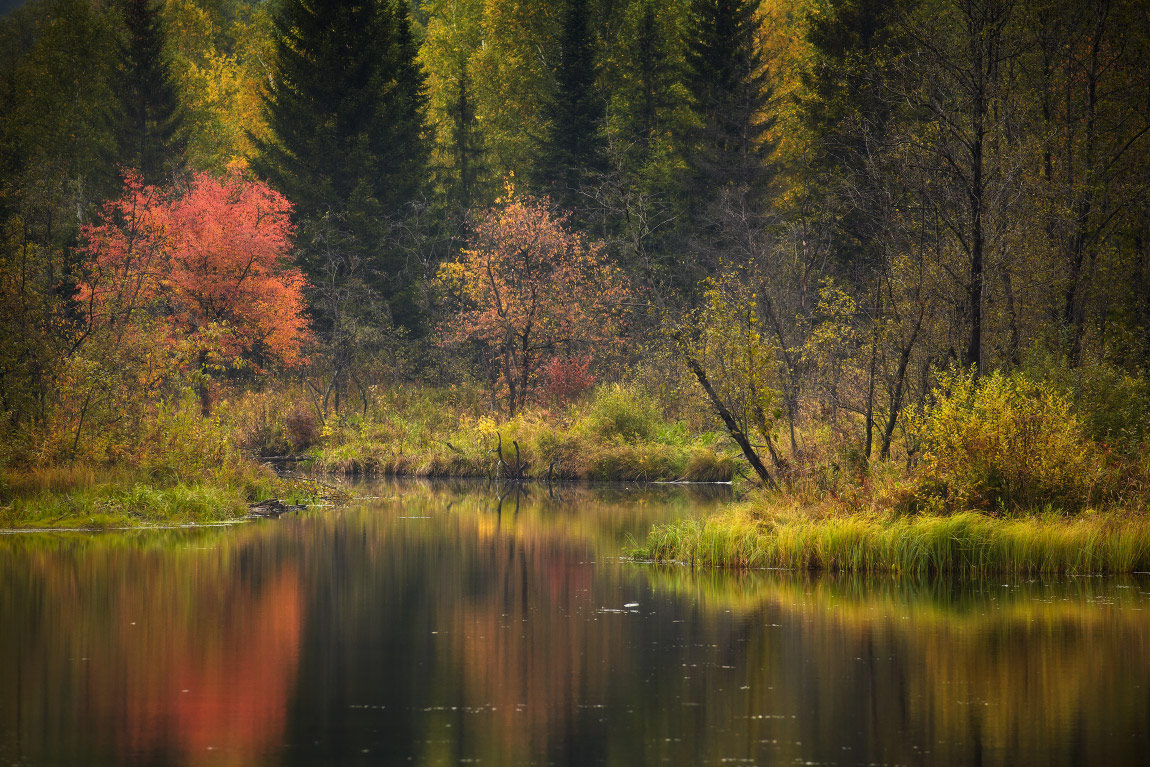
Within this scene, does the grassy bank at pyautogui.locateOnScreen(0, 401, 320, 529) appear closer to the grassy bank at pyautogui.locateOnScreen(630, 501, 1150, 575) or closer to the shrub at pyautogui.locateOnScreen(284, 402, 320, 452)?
the grassy bank at pyautogui.locateOnScreen(630, 501, 1150, 575)

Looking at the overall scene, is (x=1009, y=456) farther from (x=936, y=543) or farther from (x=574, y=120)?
(x=574, y=120)

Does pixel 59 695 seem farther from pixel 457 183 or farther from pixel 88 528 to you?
pixel 457 183

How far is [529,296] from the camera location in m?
50.7

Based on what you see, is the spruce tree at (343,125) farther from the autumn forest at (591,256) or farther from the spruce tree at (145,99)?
the spruce tree at (145,99)

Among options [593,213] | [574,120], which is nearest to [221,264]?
[593,213]

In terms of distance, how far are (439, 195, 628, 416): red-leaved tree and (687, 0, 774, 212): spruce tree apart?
280 inches

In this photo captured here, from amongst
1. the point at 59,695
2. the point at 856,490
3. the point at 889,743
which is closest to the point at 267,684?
the point at 59,695

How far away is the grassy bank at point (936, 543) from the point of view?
1986 centimetres

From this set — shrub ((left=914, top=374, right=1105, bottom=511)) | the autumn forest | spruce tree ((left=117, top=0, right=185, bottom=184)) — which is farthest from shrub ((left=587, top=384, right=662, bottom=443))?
spruce tree ((left=117, top=0, right=185, bottom=184))

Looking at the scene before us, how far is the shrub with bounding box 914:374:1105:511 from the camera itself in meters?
20.8

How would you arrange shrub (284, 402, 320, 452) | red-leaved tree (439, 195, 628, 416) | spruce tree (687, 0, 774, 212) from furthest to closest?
spruce tree (687, 0, 774, 212)
red-leaved tree (439, 195, 628, 416)
shrub (284, 402, 320, 452)

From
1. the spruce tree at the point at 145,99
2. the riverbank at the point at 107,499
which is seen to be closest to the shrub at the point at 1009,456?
the riverbank at the point at 107,499

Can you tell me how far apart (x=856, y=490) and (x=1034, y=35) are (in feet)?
43.8

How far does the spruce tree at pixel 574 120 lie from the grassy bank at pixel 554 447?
51.4ft
